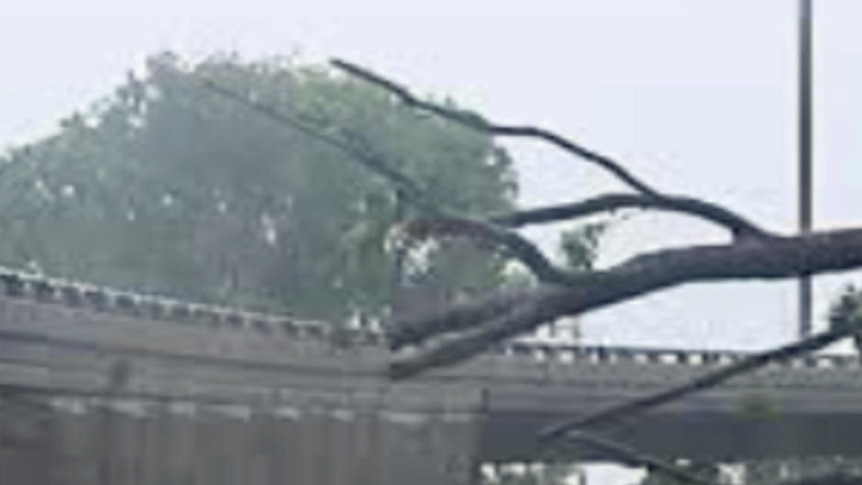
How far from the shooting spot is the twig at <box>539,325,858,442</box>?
392 cm

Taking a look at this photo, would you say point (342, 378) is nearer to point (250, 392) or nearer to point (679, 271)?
point (250, 392)

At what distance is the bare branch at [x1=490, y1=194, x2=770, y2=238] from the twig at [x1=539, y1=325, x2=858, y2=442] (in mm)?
284

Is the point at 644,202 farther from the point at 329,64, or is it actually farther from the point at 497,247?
the point at 329,64

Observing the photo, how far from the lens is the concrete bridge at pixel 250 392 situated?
29.0 metres

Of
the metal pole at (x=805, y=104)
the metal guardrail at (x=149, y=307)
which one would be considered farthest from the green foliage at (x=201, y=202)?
the metal pole at (x=805, y=104)

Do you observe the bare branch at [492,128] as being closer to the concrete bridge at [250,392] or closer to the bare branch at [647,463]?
the bare branch at [647,463]

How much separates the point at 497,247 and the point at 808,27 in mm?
7373

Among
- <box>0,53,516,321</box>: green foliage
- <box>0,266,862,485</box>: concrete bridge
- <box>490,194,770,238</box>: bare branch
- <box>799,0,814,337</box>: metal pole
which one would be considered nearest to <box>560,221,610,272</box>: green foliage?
<box>490,194,770,238</box>: bare branch

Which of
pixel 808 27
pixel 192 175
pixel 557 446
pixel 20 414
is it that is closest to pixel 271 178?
pixel 192 175

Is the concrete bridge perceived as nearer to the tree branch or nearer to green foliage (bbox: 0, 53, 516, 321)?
the tree branch

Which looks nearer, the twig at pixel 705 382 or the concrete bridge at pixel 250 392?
the twig at pixel 705 382

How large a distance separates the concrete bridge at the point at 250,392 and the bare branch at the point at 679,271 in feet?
52.0

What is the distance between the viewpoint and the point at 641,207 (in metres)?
3.76

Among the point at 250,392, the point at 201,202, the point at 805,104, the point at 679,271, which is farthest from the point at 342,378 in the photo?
the point at 679,271
